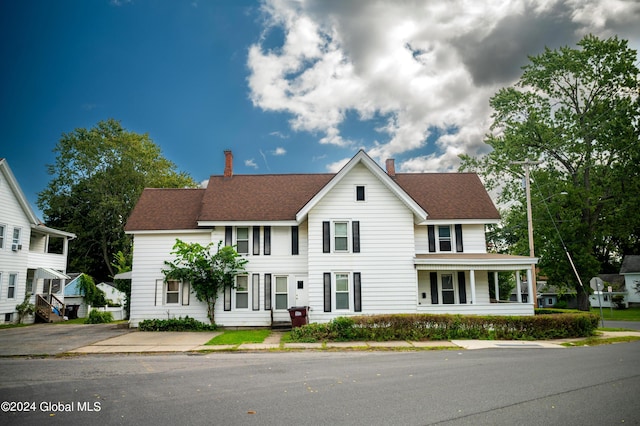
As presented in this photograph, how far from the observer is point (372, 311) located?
21375 millimetres

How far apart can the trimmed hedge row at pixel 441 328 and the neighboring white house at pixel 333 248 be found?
10.5 feet

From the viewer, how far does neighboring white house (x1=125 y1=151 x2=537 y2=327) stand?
21.6 m

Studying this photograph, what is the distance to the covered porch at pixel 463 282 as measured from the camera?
21359 mm

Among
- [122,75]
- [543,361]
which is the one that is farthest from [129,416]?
[122,75]

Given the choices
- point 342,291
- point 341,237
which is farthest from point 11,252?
point 342,291

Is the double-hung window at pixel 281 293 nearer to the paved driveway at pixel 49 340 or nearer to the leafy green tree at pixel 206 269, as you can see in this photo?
the leafy green tree at pixel 206 269

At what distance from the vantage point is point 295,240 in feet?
77.1

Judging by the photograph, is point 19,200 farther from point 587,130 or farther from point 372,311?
point 587,130

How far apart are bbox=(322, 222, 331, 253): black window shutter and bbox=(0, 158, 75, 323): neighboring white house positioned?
19.2m

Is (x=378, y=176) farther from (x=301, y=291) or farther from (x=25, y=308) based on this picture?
(x=25, y=308)

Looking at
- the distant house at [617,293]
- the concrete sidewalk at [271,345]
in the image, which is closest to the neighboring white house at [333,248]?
the concrete sidewalk at [271,345]

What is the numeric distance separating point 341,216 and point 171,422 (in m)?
15.9

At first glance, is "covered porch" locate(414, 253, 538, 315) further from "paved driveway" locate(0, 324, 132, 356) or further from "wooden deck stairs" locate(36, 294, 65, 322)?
"wooden deck stairs" locate(36, 294, 65, 322)

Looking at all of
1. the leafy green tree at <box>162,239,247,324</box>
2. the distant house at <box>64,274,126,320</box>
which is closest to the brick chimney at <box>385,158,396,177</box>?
the leafy green tree at <box>162,239,247,324</box>
